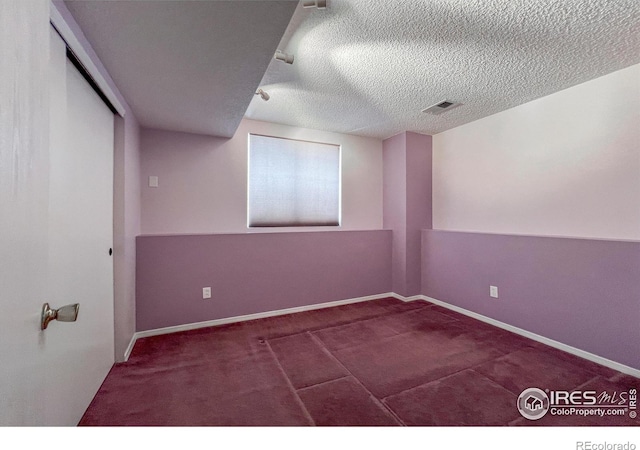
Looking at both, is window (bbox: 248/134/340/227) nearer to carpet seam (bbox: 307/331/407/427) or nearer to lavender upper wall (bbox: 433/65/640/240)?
carpet seam (bbox: 307/331/407/427)

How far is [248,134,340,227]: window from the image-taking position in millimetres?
3299

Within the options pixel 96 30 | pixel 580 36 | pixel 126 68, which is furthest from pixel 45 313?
pixel 580 36

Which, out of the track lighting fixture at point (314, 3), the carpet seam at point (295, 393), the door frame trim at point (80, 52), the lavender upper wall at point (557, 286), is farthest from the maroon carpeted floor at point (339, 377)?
the track lighting fixture at point (314, 3)

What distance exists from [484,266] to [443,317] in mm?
775

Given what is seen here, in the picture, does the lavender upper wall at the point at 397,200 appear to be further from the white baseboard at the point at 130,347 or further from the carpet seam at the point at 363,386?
the white baseboard at the point at 130,347

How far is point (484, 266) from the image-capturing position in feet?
9.81

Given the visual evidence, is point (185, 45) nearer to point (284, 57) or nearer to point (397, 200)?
point (284, 57)

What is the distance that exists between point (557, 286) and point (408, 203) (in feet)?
5.97

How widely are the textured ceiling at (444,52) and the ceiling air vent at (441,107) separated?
8 centimetres

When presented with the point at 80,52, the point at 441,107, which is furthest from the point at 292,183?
the point at 80,52

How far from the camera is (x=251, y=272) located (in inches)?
120

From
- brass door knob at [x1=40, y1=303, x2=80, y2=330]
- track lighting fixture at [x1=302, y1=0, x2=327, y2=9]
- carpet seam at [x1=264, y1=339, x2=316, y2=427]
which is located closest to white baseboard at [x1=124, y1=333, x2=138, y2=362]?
carpet seam at [x1=264, y1=339, x2=316, y2=427]

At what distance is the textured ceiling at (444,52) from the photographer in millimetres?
1511
